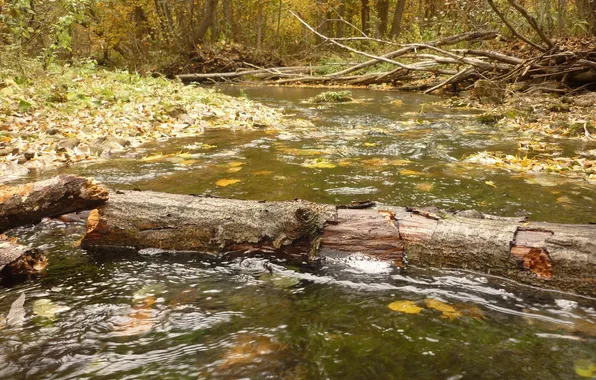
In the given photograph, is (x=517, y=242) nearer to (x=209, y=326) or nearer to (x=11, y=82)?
(x=209, y=326)

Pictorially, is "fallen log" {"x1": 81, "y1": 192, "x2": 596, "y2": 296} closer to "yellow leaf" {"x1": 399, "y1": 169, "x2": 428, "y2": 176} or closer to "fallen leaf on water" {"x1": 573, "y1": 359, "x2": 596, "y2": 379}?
"fallen leaf on water" {"x1": 573, "y1": 359, "x2": 596, "y2": 379}

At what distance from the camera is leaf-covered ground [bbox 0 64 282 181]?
5.82m

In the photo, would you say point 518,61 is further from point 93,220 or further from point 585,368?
point 93,220

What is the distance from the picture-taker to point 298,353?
1.90 m

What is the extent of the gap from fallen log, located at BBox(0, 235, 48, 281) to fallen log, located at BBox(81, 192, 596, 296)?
35 centimetres

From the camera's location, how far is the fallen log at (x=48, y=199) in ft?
9.18

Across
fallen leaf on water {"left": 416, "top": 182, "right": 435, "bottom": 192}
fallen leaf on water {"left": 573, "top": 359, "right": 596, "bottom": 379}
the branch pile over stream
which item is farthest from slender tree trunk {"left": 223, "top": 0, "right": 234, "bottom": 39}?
fallen leaf on water {"left": 573, "top": 359, "right": 596, "bottom": 379}

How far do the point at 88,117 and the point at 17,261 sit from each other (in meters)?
5.59

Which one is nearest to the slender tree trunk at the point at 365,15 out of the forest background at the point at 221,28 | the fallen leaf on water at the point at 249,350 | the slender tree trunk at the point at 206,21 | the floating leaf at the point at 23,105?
the forest background at the point at 221,28

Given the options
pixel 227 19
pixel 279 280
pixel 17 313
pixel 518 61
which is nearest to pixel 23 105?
pixel 17 313

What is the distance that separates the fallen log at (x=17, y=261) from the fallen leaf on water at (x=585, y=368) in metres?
2.76

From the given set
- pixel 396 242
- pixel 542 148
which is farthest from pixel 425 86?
pixel 396 242

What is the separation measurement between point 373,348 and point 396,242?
80 centimetres

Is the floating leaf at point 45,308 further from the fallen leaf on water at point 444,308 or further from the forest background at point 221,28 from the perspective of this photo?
the forest background at point 221,28
